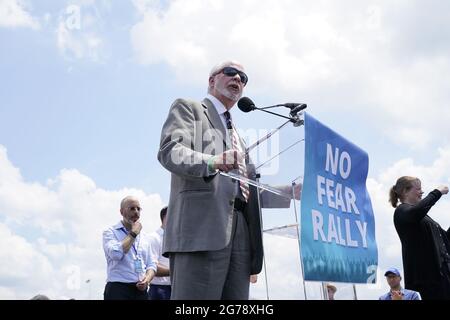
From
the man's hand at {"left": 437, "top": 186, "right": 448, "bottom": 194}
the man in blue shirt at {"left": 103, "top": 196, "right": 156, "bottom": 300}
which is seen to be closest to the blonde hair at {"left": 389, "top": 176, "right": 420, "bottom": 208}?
the man's hand at {"left": 437, "top": 186, "right": 448, "bottom": 194}

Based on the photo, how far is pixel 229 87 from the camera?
128 inches

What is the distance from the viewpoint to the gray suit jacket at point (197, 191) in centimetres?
280

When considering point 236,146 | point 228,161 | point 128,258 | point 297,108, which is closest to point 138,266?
point 128,258

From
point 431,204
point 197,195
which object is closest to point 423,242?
point 431,204

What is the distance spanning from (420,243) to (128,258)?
106 inches

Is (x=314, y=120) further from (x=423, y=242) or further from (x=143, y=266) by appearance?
(x=143, y=266)

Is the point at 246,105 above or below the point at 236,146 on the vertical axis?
above

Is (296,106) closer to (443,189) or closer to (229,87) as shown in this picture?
(229,87)

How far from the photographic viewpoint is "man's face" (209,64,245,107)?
3254 mm

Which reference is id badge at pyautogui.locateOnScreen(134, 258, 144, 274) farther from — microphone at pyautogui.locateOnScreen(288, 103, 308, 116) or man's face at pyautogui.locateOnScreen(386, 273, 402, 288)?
microphone at pyautogui.locateOnScreen(288, 103, 308, 116)

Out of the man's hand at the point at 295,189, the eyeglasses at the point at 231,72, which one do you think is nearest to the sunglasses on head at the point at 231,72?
the eyeglasses at the point at 231,72

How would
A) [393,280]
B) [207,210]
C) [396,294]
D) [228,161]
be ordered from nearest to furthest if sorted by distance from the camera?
[228,161] → [207,210] → [396,294] → [393,280]

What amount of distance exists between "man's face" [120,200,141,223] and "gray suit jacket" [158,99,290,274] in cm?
289
